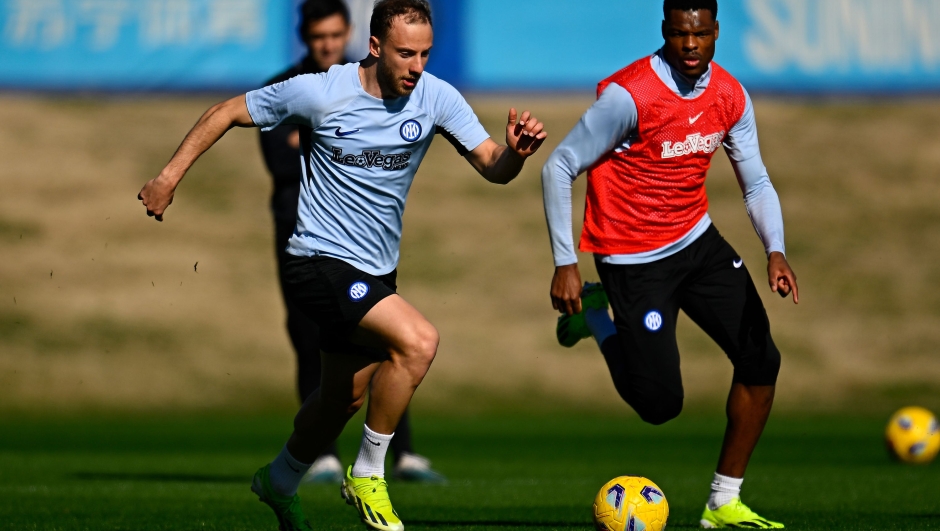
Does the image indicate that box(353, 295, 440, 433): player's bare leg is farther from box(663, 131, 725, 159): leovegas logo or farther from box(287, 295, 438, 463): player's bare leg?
box(663, 131, 725, 159): leovegas logo

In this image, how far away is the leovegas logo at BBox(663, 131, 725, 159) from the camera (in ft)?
21.2

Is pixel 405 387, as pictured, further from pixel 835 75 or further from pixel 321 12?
pixel 835 75

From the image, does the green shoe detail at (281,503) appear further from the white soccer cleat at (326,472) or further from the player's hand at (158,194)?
the white soccer cleat at (326,472)

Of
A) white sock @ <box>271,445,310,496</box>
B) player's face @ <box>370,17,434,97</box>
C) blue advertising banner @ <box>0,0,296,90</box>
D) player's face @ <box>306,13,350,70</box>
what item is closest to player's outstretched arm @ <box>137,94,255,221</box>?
player's face @ <box>370,17,434,97</box>

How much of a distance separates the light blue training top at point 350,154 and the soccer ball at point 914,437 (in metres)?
5.73

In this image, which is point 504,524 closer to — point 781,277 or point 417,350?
point 417,350

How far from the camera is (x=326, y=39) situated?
848 cm

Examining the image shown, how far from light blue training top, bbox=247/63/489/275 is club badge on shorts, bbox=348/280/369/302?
165 millimetres

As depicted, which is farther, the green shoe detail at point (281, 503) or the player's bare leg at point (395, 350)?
the green shoe detail at point (281, 503)

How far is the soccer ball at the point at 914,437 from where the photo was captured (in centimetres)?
1023

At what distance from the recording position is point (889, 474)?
30.4ft

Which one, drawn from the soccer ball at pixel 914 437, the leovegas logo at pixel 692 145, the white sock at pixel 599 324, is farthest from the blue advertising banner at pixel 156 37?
the leovegas logo at pixel 692 145

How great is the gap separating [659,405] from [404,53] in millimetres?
2132

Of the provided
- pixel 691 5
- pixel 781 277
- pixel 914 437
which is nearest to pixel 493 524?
pixel 781 277
